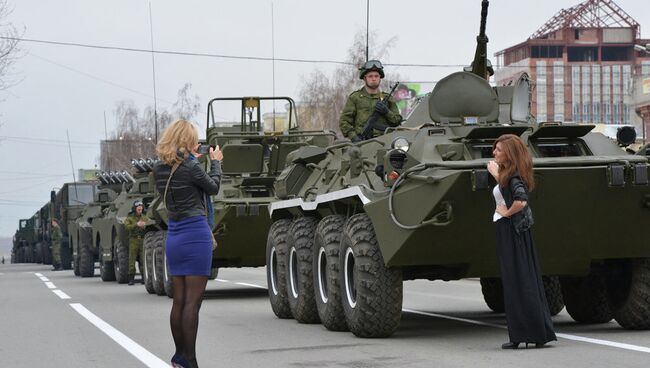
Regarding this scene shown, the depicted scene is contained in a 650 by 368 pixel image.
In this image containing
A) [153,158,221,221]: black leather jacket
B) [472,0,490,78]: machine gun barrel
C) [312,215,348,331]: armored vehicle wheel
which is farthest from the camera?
[472,0,490,78]: machine gun barrel

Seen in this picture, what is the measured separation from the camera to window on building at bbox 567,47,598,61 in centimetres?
17700

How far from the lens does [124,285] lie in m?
30.0

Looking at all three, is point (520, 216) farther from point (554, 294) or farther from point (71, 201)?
point (71, 201)

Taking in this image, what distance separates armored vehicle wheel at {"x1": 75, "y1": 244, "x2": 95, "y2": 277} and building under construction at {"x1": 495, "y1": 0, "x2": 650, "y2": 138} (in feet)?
455

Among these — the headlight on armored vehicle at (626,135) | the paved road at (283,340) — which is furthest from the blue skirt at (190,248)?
the headlight on armored vehicle at (626,135)

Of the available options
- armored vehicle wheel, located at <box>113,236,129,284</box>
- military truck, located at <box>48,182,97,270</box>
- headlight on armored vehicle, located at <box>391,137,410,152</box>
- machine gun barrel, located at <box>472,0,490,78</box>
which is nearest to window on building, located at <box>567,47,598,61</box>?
military truck, located at <box>48,182,97,270</box>

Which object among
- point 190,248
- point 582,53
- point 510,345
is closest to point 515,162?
point 510,345

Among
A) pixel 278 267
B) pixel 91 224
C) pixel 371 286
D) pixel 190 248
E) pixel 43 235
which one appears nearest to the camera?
pixel 190 248

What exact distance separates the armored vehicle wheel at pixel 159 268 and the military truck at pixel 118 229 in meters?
5.89

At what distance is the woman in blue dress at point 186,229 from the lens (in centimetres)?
983

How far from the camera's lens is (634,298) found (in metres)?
13.1

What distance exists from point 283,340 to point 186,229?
377 cm

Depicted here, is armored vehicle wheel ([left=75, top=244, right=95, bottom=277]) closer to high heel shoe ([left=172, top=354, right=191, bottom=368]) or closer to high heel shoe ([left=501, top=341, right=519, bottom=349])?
high heel shoe ([left=501, top=341, right=519, bottom=349])

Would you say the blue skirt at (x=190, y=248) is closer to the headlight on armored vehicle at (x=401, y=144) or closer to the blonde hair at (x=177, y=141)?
the blonde hair at (x=177, y=141)
